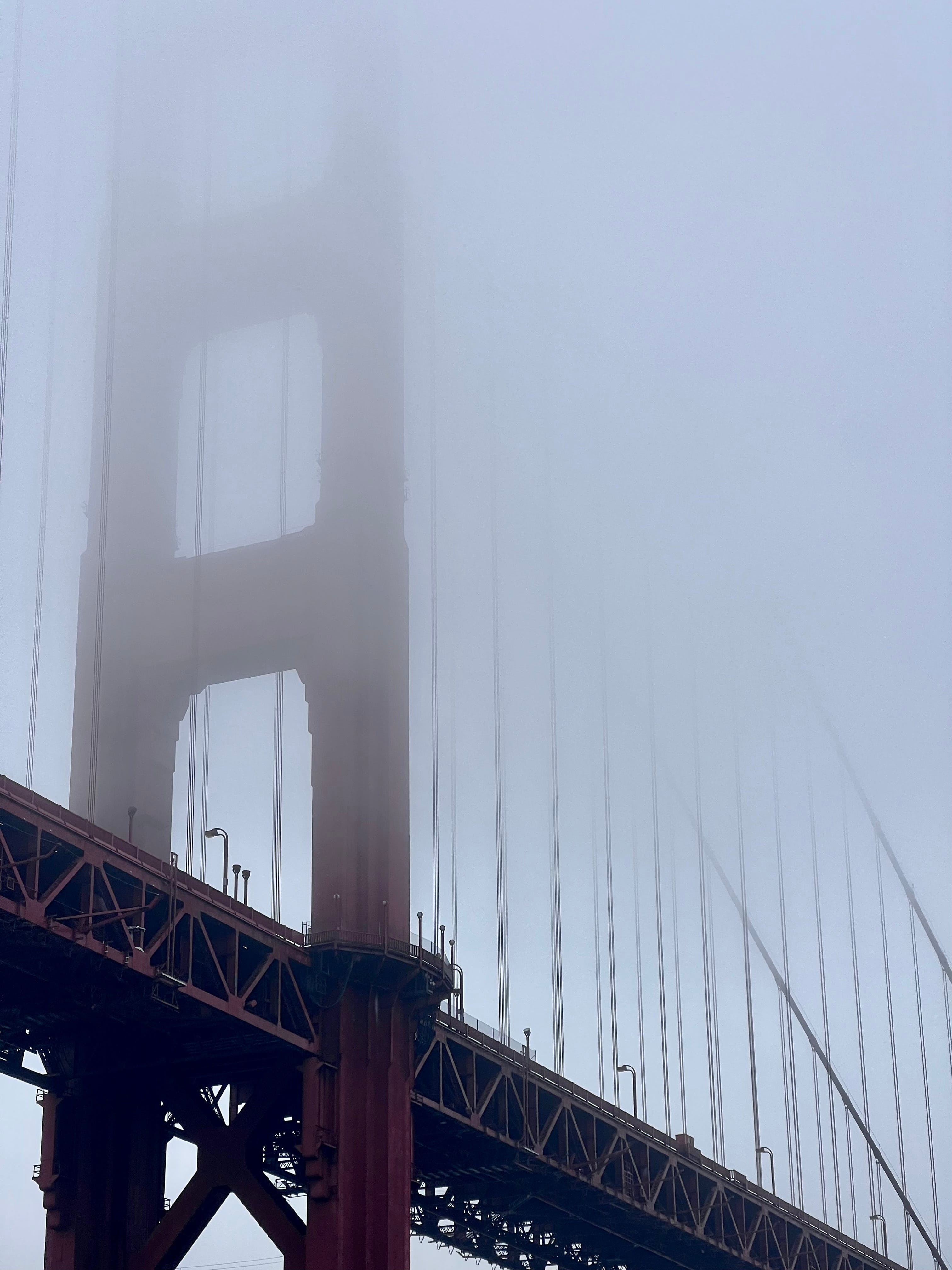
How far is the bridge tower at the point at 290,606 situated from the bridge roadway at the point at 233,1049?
47 cm

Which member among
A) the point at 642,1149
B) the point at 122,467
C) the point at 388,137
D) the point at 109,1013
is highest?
the point at 388,137

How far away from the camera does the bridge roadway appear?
31297mm

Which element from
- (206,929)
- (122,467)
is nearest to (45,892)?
(206,929)

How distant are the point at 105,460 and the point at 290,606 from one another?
4.63m

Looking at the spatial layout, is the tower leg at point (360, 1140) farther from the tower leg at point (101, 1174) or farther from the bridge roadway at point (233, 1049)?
the tower leg at point (101, 1174)

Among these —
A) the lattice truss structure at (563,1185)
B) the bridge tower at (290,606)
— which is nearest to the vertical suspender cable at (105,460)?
the bridge tower at (290,606)

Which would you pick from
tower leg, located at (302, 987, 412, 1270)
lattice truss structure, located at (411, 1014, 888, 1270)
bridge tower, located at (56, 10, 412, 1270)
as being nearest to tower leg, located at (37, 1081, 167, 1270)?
bridge tower, located at (56, 10, 412, 1270)

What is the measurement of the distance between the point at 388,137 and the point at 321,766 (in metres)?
13.0

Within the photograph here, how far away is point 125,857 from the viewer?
3192 centimetres

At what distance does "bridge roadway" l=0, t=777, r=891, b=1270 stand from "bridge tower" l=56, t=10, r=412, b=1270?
47 centimetres

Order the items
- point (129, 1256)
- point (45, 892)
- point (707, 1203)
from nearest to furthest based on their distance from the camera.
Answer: point (45, 892), point (129, 1256), point (707, 1203)

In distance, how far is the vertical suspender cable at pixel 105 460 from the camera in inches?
1550

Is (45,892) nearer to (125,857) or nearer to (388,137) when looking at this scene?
(125,857)

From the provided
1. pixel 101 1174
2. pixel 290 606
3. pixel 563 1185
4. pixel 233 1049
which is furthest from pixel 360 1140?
pixel 563 1185
